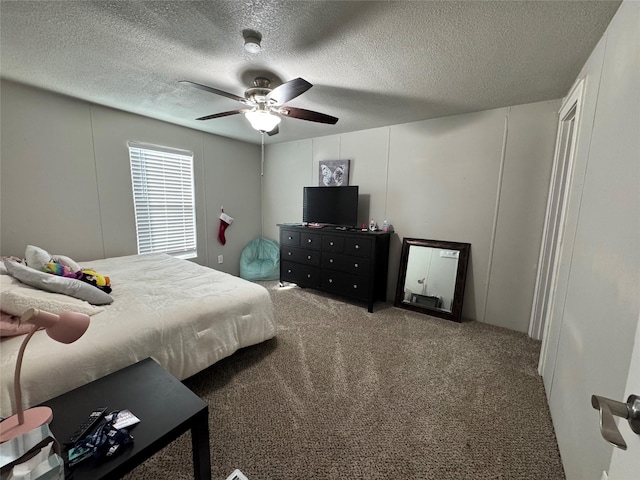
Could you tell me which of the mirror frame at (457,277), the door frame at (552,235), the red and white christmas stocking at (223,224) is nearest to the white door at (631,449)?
the door frame at (552,235)

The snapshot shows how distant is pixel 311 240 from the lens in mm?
3582

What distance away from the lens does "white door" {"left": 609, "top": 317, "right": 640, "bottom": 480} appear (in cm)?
48

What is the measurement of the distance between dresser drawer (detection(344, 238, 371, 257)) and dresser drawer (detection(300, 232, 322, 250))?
41 centimetres

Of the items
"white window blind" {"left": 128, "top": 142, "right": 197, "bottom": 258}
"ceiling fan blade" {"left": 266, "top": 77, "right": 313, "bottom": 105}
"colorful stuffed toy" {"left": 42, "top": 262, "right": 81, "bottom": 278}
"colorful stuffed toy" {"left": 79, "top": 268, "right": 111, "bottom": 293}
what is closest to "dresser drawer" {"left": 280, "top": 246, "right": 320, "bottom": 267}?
"white window blind" {"left": 128, "top": 142, "right": 197, "bottom": 258}

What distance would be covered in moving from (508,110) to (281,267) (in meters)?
3.28

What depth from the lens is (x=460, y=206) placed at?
2926mm

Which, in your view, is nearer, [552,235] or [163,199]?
[552,235]

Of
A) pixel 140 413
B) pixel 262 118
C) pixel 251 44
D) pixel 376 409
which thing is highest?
pixel 251 44

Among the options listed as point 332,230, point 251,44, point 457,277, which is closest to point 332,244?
point 332,230

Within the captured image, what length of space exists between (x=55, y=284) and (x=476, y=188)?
142 inches

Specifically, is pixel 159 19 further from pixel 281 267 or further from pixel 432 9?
pixel 281 267

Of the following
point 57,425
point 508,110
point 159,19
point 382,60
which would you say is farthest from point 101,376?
point 508,110

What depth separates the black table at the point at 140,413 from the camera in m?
0.83

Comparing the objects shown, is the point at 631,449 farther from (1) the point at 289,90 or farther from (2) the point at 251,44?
(2) the point at 251,44
